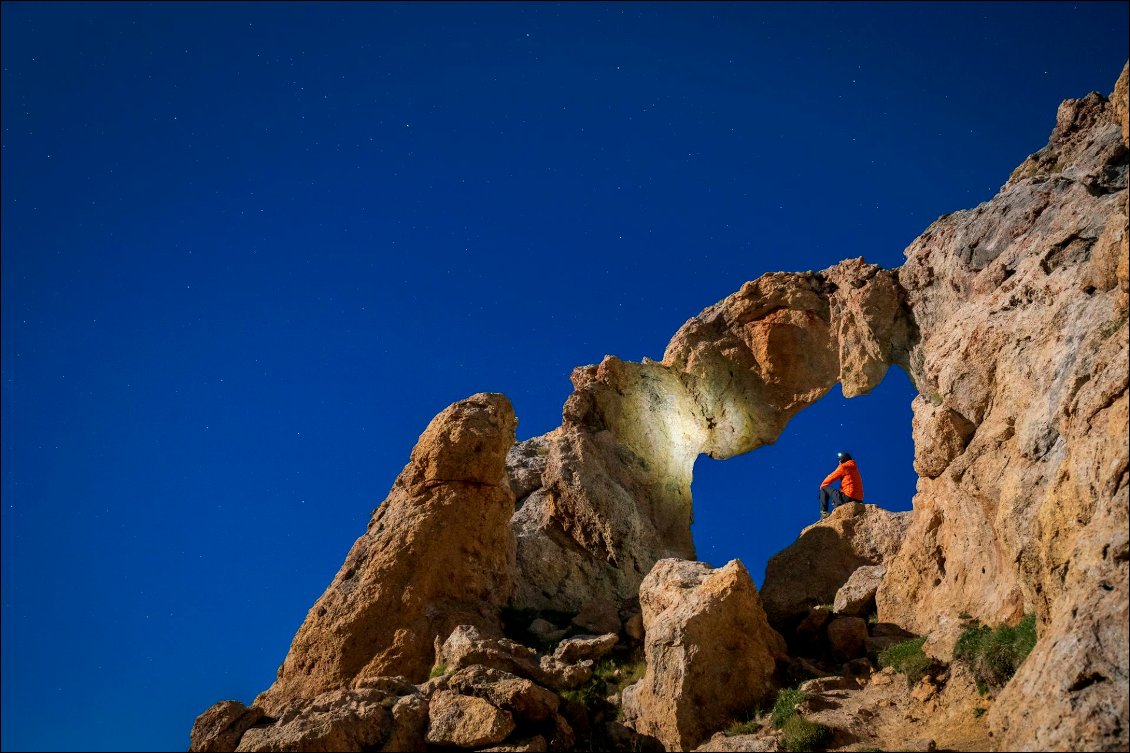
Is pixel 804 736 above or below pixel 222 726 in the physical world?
below

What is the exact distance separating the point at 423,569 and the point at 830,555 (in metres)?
10.8

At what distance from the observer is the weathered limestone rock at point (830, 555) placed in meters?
19.4

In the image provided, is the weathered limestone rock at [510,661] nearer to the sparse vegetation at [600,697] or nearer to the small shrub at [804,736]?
the sparse vegetation at [600,697]

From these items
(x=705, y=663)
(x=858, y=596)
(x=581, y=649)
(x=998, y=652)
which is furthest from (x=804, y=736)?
(x=858, y=596)

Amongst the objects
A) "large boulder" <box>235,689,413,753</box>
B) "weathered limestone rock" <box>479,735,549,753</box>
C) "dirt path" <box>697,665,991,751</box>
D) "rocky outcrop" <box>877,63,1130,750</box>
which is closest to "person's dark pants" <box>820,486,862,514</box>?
"rocky outcrop" <box>877,63,1130,750</box>

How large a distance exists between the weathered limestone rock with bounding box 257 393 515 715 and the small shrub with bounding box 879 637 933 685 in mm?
8740

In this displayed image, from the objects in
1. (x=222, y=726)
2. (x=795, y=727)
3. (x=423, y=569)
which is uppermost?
(x=423, y=569)

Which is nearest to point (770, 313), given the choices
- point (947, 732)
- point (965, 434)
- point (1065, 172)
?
point (1065, 172)

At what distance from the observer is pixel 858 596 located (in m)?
16.2

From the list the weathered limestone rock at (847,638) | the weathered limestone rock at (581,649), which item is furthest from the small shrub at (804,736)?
the weathered limestone rock at (581,649)

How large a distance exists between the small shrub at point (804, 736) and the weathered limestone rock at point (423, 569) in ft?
25.7

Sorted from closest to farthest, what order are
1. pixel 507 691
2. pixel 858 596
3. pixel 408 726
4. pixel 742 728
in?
pixel 408 726 → pixel 742 728 → pixel 507 691 → pixel 858 596

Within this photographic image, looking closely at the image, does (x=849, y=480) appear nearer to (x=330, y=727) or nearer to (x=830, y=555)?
(x=830, y=555)

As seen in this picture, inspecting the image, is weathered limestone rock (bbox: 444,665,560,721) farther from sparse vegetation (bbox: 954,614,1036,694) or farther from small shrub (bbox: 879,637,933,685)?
sparse vegetation (bbox: 954,614,1036,694)
